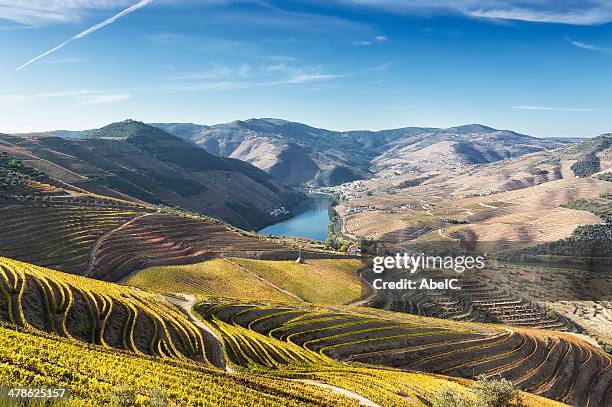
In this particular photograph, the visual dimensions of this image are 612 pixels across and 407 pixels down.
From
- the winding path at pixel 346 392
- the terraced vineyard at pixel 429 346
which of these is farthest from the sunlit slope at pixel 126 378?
the terraced vineyard at pixel 429 346

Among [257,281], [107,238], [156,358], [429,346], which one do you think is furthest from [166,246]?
[156,358]

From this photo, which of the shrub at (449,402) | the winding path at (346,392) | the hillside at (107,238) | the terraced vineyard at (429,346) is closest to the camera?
the shrub at (449,402)

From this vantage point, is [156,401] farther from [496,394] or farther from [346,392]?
[496,394]

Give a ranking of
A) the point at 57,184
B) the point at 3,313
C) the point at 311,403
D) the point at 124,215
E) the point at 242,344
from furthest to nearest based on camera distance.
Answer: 1. the point at 57,184
2. the point at 124,215
3. the point at 242,344
4. the point at 3,313
5. the point at 311,403

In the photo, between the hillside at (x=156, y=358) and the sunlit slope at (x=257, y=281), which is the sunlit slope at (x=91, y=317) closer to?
the hillside at (x=156, y=358)

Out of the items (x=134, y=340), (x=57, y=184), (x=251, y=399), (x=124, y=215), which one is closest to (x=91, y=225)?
(x=124, y=215)

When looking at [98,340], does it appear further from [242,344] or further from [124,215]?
[124,215]
